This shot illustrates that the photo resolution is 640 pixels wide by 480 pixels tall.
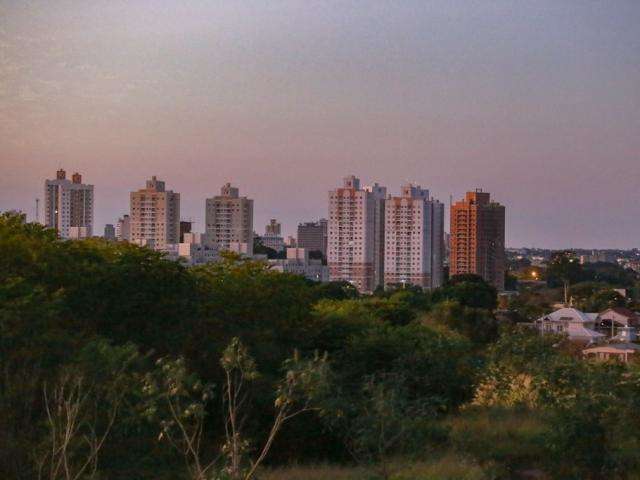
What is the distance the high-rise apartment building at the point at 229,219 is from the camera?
5019cm

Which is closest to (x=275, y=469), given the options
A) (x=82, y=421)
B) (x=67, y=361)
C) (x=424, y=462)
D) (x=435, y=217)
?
(x=424, y=462)

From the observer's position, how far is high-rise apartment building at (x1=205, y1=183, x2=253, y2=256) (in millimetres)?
50188

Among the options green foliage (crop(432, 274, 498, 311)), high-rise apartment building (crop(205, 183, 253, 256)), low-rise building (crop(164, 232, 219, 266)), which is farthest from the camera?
high-rise apartment building (crop(205, 183, 253, 256))

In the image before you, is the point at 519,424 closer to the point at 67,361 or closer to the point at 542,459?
the point at 542,459

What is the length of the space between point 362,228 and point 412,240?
292 cm

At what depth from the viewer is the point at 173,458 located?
696 cm

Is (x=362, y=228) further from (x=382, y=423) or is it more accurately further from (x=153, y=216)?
(x=382, y=423)

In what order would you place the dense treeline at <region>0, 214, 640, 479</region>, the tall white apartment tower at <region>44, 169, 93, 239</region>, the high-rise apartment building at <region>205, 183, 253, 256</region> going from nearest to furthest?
the dense treeline at <region>0, 214, 640, 479</region> < the tall white apartment tower at <region>44, 169, 93, 239</region> < the high-rise apartment building at <region>205, 183, 253, 256</region>

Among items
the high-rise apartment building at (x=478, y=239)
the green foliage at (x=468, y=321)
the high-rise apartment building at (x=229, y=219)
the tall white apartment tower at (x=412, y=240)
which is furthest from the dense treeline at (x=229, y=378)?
the high-rise apartment building at (x=478, y=239)

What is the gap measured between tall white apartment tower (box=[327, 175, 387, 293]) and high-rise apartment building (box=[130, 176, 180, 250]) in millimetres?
10431

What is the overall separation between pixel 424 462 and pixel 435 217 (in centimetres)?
4706

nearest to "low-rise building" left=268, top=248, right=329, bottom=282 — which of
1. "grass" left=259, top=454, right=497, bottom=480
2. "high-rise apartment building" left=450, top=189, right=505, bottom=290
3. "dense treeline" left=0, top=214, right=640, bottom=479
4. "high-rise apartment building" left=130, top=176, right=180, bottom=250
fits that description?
"high-rise apartment building" left=130, top=176, right=180, bottom=250

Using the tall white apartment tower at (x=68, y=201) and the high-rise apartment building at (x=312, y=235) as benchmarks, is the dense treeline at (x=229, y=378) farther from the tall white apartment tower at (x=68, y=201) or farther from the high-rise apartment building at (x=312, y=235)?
the high-rise apartment building at (x=312, y=235)

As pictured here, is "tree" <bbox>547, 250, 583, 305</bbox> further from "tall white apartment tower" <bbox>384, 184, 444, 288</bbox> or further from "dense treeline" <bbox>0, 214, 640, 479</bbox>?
"dense treeline" <bbox>0, 214, 640, 479</bbox>
